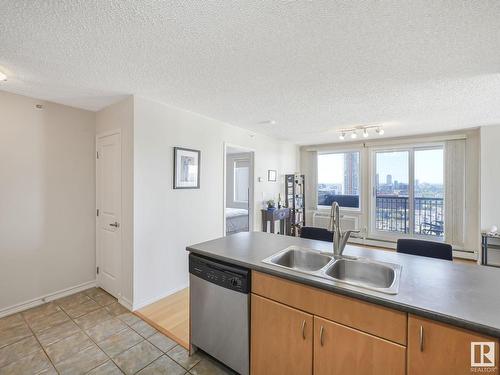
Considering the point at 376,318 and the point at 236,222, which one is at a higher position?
the point at 376,318

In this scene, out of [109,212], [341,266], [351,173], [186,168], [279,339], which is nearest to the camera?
[279,339]

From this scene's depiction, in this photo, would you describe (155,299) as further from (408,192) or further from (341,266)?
(408,192)

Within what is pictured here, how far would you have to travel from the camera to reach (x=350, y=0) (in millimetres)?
1261

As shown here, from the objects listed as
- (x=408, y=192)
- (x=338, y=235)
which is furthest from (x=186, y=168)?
(x=408, y=192)

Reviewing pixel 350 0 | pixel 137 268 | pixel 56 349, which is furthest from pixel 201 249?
pixel 350 0

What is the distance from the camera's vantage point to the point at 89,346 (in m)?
2.05

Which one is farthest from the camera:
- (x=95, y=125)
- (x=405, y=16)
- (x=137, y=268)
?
(x=95, y=125)

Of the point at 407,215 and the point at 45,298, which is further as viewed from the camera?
the point at 407,215

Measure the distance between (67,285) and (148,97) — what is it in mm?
2564

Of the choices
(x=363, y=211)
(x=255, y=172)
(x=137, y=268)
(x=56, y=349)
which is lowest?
(x=56, y=349)

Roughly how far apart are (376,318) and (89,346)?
2.35 meters

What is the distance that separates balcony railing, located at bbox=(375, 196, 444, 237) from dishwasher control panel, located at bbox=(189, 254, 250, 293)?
15.4ft

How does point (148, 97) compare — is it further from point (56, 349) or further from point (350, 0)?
point (56, 349)

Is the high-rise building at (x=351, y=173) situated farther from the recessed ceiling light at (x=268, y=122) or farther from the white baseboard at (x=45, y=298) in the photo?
the white baseboard at (x=45, y=298)
